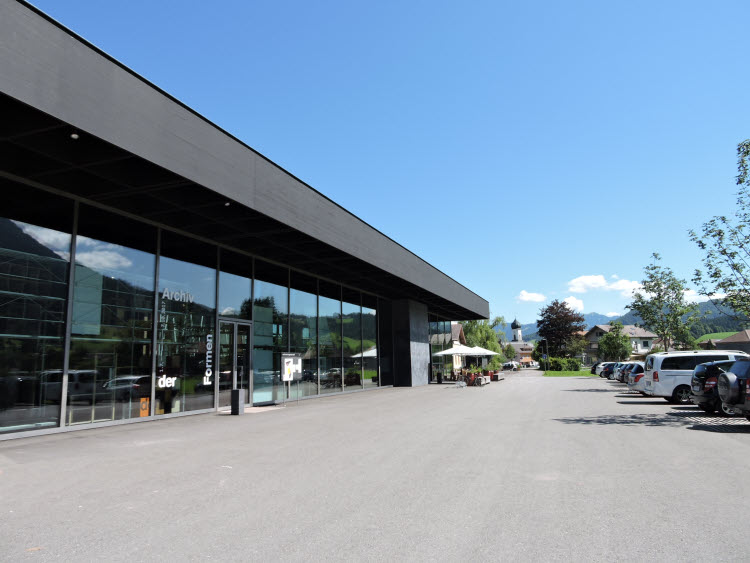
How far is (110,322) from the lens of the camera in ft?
39.8

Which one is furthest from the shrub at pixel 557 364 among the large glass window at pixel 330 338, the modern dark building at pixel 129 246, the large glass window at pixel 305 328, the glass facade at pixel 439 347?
the modern dark building at pixel 129 246

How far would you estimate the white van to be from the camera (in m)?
18.3

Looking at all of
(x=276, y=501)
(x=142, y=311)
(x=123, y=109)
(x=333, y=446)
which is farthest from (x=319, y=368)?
(x=276, y=501)

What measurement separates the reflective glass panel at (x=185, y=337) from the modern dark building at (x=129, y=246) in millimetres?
47

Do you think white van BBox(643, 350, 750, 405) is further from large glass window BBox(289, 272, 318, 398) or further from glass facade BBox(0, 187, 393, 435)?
glass facade BBox(0, 187, 393, 435)

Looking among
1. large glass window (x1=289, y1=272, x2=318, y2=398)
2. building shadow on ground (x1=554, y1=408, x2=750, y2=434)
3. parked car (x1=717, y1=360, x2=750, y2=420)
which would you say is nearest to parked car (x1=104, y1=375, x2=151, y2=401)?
large glass window (x1=289, y1=272, x2=318, y2=398)

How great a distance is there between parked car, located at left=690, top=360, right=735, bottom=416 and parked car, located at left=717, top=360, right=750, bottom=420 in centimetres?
250

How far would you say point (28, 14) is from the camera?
7629 mm

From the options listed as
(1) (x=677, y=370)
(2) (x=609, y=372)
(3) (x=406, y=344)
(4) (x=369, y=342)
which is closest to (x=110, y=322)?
(4) (x=369, y=342)

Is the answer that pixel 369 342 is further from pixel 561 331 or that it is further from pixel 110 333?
pixel 561 331

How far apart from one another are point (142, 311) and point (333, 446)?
6.69 metres

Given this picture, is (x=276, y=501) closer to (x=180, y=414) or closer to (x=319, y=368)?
(x=180, y=414)

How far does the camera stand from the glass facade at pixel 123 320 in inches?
409

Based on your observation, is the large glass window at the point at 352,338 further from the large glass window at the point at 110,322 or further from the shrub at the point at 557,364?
the shrub at the point at 557,364
